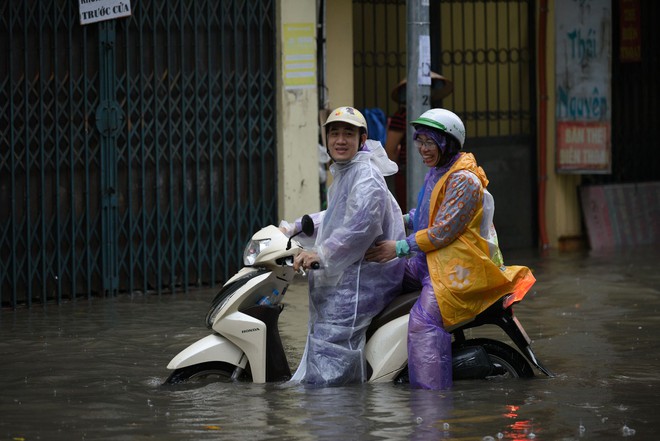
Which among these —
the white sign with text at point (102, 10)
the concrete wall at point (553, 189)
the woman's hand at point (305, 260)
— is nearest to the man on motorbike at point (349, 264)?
the woman's hand at point (305, 260)

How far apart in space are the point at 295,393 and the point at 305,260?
29.2 inches

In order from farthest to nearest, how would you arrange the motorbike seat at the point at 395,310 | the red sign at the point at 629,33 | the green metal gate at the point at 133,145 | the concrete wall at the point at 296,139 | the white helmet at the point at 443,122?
the red sign at the point at 629,33
the concrete wall at the point at 296,139
the green metal gate at the point at 133,145
the motorbike seat at the point at 395,310
the white helmet at the point at 443,122

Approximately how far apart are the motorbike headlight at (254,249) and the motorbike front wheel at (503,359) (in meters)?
1.14

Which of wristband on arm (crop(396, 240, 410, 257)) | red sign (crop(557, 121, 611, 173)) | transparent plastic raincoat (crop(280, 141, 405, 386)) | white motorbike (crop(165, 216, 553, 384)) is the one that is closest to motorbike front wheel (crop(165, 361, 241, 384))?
white motorbike (crop(165, 216, 553, 384))

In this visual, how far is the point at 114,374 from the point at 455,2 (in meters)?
7.67

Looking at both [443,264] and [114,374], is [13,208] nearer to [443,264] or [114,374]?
[114,374]

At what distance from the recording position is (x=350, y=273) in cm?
677

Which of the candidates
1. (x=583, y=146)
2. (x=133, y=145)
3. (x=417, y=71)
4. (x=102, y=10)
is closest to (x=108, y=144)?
(x=133, y=145)

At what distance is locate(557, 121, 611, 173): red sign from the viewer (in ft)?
47.4

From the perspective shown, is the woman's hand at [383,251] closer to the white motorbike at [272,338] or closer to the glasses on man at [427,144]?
the white motorbike at [272,338]

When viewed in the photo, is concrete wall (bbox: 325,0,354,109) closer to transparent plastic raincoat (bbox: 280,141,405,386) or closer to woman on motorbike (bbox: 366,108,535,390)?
transparent plastic raincoat (bbox: 280,141,405,386)

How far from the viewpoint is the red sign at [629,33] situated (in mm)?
15305

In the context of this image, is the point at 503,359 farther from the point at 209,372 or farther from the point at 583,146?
the point at 583,146

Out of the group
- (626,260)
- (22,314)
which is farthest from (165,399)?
(626,260)
